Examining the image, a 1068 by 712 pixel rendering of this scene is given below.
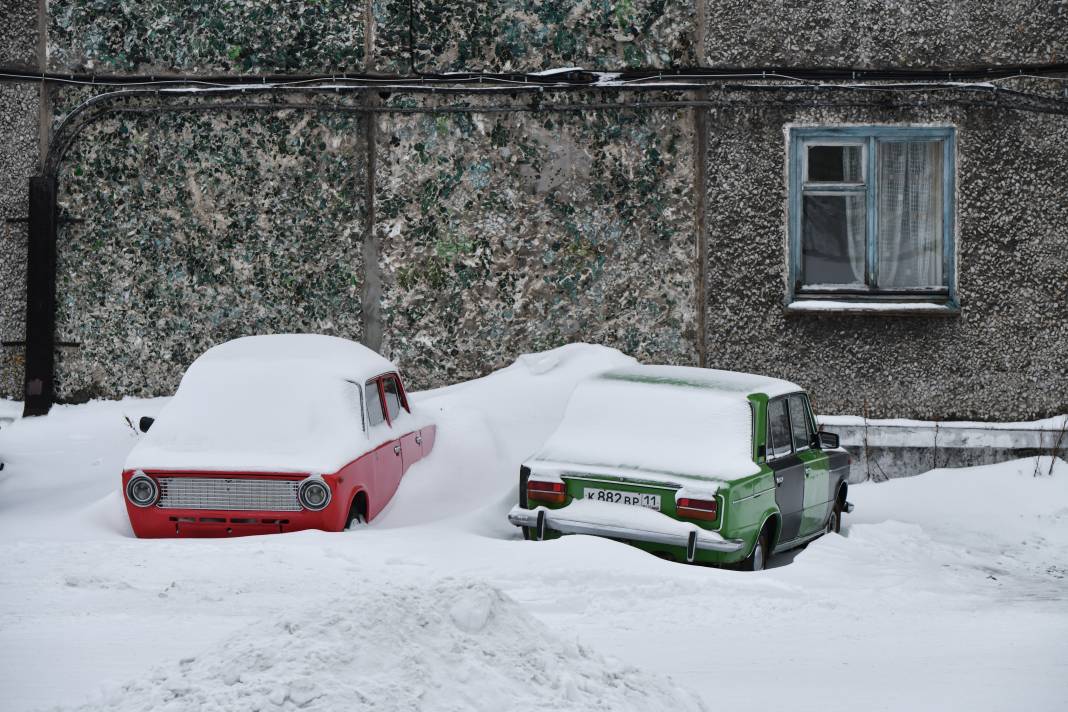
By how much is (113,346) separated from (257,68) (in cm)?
305

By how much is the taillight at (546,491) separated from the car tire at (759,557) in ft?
3.92

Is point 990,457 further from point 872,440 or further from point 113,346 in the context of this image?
point 113,346

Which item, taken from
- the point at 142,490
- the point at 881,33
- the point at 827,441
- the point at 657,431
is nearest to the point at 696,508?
the point at 657,431

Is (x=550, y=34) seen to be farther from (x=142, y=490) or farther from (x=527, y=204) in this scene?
(x=142, y=490)

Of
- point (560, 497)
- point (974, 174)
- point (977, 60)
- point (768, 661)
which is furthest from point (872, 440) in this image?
point (768, 661)

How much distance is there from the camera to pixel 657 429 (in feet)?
23.6

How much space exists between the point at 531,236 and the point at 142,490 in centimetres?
486

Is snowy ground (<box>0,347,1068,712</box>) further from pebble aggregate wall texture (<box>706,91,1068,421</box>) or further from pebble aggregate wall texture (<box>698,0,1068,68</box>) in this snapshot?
pebble aggregate wall texture (<box>698,0,1068,68</box>)

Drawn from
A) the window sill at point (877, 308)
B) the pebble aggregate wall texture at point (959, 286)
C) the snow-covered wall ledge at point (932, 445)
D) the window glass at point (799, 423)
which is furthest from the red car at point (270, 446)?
the snow-covered wall ledge at point (932, 445)

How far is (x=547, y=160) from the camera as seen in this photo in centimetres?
1078

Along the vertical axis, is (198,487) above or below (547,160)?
below

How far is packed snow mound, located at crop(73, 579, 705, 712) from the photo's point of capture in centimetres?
391

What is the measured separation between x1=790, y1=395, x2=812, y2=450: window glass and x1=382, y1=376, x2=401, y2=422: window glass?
9.59ft

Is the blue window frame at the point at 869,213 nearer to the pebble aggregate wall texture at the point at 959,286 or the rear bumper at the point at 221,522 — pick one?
the pebble aggregate wall texture at the point at 959,286
